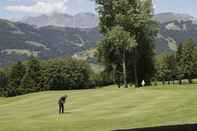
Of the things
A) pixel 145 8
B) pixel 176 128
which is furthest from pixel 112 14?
pixel 176 128

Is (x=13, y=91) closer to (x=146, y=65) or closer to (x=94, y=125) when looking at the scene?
(x=146, y=65)

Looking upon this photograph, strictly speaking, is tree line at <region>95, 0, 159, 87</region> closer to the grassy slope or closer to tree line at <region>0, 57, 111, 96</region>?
the grassy slope

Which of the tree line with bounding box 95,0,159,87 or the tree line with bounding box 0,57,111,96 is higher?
the tree line with bounding box 95,0,159,87

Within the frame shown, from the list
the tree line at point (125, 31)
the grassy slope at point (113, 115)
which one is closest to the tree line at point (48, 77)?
the tree line at point (125, 31)

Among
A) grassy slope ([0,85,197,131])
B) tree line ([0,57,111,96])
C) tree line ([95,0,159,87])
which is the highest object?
tree line ([95,0,159,87])

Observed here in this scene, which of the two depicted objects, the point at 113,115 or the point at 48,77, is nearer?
the point at 113,115

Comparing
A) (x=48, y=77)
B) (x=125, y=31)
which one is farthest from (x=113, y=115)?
(x=48, y=77)

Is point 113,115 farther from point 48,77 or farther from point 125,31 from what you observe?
point 48,77

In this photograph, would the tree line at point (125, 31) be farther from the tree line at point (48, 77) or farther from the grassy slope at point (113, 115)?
the tree line at point (48, 77)

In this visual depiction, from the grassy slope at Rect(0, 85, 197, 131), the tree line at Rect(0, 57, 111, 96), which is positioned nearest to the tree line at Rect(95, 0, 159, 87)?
the grassy slope at Rect(0, 85, 197, 131)

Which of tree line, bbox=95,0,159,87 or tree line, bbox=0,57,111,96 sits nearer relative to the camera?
tree line, bbox=95,0,159,87

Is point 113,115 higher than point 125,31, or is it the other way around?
point 125,31

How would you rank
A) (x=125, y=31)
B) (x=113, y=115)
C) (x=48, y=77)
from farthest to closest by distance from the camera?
1. (x=48, y=77)
2. (x=125, y=31)
3. (x=113, y=115)

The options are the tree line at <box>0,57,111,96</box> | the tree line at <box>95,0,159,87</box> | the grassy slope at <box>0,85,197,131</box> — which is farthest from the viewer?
the tree line at <box>0,57,111,96</box>
